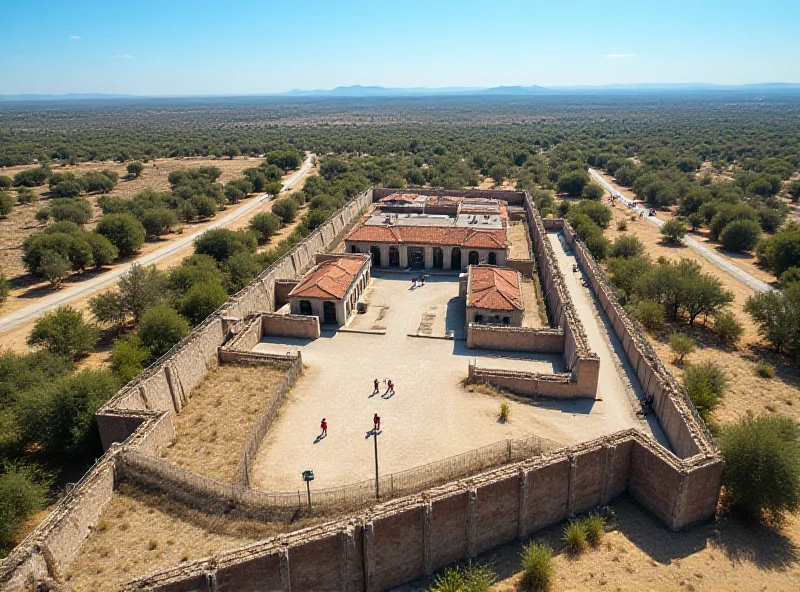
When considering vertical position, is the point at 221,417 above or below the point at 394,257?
below

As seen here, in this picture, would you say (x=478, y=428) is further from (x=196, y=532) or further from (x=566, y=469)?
(x=196, y=532)

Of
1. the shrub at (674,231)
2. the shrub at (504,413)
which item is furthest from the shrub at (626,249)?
the shrub at (504,413)

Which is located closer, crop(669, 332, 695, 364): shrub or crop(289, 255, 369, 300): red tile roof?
crop(669, 332, 695, 364): shrub

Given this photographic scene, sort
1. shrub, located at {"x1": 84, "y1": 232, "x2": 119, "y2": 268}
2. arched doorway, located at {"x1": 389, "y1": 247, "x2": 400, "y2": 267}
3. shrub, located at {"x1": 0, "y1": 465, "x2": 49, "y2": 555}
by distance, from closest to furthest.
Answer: shrub, located at {"x1": 0, "y1": 465, "x2": 49, "y2": 555} → arched doorway, located at {"x1": 389, "y1": 247, "x2": 400, "y2": 267} → shrub, located at {"x1": 84, "y1": 232, "x2": 119, "y2": 268}

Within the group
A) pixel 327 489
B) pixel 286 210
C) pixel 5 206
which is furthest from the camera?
pixel 5 206

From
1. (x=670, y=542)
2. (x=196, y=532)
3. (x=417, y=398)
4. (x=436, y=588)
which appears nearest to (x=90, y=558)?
(x=196, y=532)

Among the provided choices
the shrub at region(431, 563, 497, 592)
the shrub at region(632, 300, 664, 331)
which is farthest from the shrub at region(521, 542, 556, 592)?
the shrub at region(632, 300, 664, 331)

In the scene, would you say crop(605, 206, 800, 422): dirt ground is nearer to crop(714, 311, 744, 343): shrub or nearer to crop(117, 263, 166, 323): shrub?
crop(714, 311, 744, 343): shrub

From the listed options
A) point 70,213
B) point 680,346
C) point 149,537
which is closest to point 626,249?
point 680,346

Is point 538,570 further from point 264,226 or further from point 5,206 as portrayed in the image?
point 5,206
